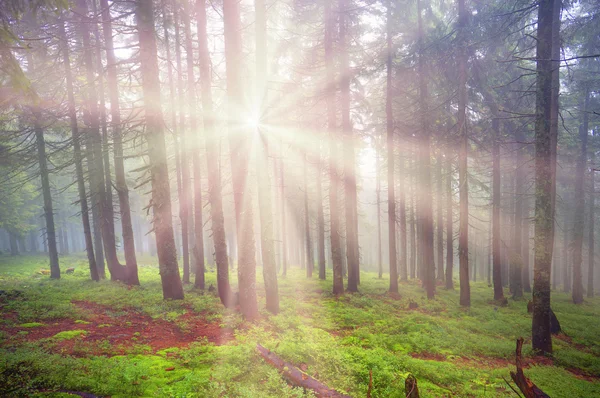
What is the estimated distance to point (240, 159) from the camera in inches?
338

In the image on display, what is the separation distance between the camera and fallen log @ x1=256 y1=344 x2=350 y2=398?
4757 mm

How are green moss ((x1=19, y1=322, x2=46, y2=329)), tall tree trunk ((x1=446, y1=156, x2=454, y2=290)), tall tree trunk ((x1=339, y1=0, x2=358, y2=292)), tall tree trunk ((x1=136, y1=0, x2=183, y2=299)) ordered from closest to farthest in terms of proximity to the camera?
green moss ((x1=19, y1=322, x2=46, y2=329)), tall tree trunk ((x1=136, y1=0, x2=183, y2=299)), tall tree trunk ((x1=339, y1=0, x2=358, y2=292)), tall tree trunk ((x1=446, y1=156, x2=454, y2=290))

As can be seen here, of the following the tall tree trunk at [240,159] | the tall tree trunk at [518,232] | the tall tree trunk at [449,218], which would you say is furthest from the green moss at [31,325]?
the tall tree trunk at [518,232]

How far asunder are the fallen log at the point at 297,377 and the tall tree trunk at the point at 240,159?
9.34 ft

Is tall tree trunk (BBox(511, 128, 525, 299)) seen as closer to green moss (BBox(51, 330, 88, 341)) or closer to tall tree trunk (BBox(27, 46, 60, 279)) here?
green moss (BBox(51, 330, 88, 341))

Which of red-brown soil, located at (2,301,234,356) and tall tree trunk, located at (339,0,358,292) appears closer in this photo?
red-brown soil, located at (2,301,234,356)

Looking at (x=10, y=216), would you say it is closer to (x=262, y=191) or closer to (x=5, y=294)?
(x=5, y=294)

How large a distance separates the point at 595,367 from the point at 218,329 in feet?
37.9

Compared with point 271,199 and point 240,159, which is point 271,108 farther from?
point 271,199

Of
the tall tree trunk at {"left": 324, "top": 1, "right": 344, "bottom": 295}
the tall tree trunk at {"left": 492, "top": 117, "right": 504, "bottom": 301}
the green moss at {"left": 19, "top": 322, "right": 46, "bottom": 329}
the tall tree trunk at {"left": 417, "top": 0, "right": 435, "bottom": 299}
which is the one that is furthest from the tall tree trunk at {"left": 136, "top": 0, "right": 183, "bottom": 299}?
the tall tree trunk at {"left": 492, "top": 117, "right": 504, "bottom": 301}

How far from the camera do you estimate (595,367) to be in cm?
810

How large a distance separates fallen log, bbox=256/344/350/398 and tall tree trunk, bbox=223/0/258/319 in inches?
112

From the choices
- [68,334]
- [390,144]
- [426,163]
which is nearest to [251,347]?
[68,334]

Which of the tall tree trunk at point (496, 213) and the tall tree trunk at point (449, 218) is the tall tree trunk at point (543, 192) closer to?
the tall tree trunk at point (449, 218)
